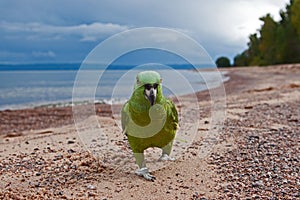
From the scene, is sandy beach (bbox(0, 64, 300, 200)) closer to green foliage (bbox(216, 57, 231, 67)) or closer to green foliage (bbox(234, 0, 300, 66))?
green foliage (bbox(234, 0, 300, 66))

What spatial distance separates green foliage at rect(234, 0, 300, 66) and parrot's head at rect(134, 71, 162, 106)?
160 feet

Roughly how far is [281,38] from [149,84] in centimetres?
5464

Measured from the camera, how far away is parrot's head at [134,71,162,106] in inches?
142

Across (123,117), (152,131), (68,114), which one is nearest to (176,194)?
(152,131)

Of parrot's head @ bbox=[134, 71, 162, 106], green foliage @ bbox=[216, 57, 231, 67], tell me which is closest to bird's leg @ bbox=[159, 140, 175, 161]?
parrot's head @ bbox=[134, 71, 162, 106]

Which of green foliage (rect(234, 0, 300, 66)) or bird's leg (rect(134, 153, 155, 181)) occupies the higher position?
green foliage (rect(234, 0, 300, 66))

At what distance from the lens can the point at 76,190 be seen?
414cm

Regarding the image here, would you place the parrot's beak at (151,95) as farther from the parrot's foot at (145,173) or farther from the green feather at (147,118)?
the parrot's foot at (145,173)

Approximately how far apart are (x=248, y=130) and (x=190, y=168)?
273cm

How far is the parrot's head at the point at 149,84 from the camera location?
360 centimetres

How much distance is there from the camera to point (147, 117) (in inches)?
150

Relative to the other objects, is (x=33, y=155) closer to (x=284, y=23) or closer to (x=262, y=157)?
(x=262, y=157)

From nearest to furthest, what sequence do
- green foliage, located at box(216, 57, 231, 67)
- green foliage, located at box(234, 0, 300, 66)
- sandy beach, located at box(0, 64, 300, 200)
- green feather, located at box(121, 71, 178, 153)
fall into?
green feather, located at box(121, 71, 178, 153)
sandy beach, located at box(0, 64, 300, 200)
green foliage, located at box(234, 0, 300, 66)
green foliage, located at box(216, 57, 231, 67)

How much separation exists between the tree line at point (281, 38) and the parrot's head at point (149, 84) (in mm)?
48919
